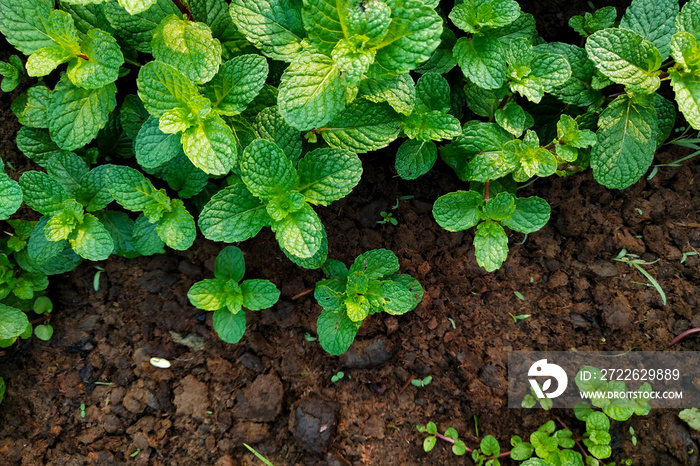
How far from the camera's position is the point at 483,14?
1.87 meters

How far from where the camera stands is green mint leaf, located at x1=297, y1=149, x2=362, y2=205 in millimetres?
1797

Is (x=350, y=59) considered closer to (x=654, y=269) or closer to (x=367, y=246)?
(x=367, y=246)

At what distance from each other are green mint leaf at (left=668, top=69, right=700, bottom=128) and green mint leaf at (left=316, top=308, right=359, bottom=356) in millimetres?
1431

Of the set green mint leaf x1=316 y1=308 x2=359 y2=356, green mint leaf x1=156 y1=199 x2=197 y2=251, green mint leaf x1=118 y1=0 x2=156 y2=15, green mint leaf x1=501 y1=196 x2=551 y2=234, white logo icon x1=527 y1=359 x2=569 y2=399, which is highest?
green mint leaf x1=118 y1=0 x2=156 y2=15

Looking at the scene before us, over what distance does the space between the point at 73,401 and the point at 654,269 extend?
8.52 ft

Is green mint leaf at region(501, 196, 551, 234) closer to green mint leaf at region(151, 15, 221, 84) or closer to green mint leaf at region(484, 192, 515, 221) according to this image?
green mint leaf at region(484, 192, 515, 221)

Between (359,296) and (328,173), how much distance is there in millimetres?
508

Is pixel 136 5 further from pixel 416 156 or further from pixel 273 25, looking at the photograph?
pixel 416 156

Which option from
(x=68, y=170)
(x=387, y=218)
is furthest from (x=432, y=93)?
(x=68, y=170)

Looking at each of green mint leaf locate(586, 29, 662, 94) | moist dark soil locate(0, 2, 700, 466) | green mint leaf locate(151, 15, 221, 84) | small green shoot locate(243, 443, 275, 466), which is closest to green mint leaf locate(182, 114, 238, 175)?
green mint leaf locate(151, 15, 221, 84)

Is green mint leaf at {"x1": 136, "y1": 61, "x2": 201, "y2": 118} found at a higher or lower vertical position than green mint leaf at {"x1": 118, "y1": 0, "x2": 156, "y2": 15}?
lower

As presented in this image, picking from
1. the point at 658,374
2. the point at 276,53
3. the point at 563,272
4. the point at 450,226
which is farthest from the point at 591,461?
the point at 276,53

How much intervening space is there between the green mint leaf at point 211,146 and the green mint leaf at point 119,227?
0.58 metres

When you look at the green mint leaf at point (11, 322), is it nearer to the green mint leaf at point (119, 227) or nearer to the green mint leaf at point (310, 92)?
the green mint leaf at point (119, 227)
